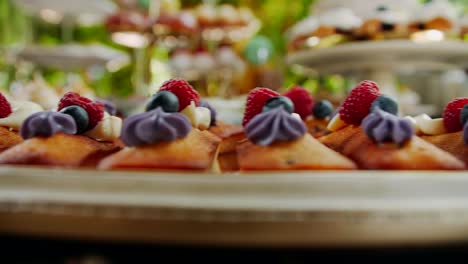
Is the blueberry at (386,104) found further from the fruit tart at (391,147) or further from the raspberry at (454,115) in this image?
the raspberry at (454,115)

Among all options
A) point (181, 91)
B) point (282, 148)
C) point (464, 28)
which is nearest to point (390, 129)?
point (282, 148)

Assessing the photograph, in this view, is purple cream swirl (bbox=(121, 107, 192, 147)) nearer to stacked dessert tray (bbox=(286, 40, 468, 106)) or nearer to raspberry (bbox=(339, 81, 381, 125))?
raspberry (bbox=(339, 81, 381, 125))

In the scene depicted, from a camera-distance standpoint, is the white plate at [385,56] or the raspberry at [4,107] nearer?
the raspberry at [4,107]

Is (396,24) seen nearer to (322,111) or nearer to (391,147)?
(322,111)

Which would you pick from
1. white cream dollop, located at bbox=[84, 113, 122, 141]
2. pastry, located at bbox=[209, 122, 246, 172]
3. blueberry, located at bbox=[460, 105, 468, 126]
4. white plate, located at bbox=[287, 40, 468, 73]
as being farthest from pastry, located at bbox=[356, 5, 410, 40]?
white cream dollop, located at bbox=[84, 113, 122, 141]

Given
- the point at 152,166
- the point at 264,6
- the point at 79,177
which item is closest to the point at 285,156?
the point at 152,166

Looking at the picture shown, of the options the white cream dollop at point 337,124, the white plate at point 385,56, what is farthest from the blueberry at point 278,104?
the white plate at point 385,56

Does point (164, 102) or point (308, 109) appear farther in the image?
point (308, 109)
